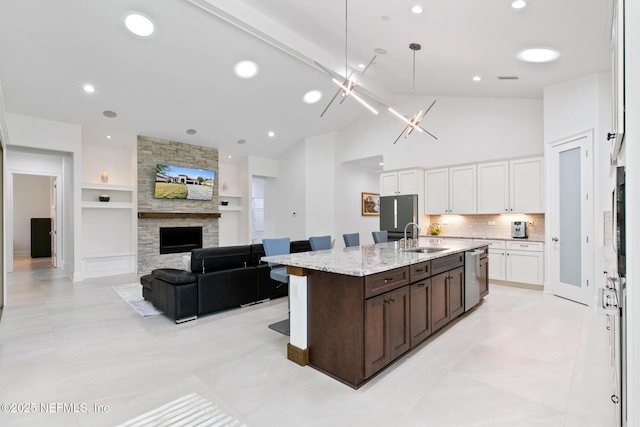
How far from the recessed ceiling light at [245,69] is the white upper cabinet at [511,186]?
4686 millimetres

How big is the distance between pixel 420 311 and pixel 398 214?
13.5ft

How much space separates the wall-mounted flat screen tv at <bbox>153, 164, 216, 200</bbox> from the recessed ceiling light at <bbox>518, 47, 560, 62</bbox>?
279 inches

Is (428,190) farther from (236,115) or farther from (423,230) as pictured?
(236,115)

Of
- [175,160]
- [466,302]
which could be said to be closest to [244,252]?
[466,302]

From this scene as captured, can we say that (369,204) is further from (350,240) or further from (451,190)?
(350,240)

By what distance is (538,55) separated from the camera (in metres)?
3.95

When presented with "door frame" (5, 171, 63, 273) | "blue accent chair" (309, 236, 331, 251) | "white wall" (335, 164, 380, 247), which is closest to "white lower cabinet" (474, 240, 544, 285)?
"blue accent chair" (309, 236, 331, 251)

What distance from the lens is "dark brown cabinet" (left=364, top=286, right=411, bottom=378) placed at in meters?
2.30

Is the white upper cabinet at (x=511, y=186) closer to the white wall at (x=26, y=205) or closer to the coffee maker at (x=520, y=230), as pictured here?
the coffee maker at (x=520, y=230)

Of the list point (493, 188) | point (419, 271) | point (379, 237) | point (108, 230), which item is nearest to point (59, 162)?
point (108, 230)

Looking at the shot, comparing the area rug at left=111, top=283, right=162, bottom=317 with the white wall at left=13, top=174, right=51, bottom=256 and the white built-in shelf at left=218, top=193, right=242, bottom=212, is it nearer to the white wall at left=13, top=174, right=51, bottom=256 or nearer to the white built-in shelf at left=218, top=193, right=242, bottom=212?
the white built-in shelf at left=218, top=193, right=242, bottom=212

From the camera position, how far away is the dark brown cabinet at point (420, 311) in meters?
2.81

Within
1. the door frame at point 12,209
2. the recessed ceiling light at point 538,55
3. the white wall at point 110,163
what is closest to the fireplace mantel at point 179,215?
the white wall at point 110,163

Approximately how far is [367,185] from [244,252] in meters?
6.06
